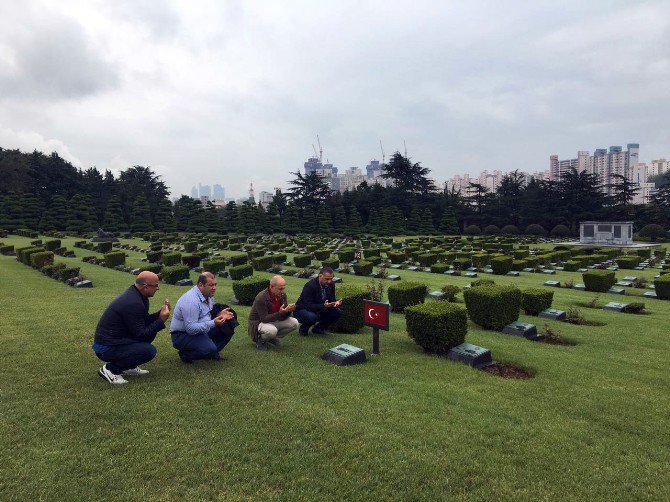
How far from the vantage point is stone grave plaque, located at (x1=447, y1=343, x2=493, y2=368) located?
6664mm

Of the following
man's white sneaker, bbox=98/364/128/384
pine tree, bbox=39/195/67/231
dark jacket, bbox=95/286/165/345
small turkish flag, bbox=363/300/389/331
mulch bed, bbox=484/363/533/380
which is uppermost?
pine tree, bbox=39/195/67/231

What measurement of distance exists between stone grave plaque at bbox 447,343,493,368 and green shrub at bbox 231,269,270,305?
6.19 meters

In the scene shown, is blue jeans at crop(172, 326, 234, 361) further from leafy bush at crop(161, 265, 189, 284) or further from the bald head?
leafy bush at crop(161, 265, 189, 284)

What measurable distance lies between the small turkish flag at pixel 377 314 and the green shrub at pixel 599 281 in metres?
13.1

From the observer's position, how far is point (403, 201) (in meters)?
64.8

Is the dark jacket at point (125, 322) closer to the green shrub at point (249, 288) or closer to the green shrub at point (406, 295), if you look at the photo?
the green shrub at point (249, 288)

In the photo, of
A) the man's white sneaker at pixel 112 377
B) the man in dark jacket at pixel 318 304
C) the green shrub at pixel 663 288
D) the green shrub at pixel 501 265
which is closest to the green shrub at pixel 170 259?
the man in dark jacket at pixel 318 304

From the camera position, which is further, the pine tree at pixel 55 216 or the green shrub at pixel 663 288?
the pine tree at pixel 55 216

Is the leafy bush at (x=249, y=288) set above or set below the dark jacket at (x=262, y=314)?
below

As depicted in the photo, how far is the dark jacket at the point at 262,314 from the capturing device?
714cm

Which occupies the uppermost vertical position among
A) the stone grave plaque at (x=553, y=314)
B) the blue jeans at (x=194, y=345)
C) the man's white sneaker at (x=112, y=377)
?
the blue jeans at (x=194, y=345)

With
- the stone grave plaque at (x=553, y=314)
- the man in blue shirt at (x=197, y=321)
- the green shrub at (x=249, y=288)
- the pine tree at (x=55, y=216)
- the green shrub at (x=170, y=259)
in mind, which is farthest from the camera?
the pine tree at (x=55, y=216)

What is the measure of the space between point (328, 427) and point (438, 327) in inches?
130

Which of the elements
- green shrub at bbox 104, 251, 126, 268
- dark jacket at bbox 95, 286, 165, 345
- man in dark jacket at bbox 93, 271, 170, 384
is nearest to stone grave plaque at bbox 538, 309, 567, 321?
man in dark jacket at bbox 93, 271, 170, 384
